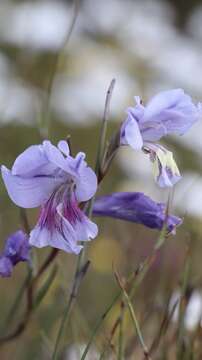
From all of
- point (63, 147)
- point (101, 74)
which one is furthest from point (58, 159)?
point (101, 74)

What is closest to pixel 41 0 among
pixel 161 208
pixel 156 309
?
pixel 156 309

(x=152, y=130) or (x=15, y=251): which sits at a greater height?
(x=152, y=130)

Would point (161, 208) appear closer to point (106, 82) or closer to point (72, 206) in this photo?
point (72, 206)

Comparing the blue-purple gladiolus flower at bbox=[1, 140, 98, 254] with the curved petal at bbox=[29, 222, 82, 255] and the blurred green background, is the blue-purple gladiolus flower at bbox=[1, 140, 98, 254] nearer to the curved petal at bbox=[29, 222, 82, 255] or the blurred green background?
the curved petal at bbox=[29, 222, 82, 255]

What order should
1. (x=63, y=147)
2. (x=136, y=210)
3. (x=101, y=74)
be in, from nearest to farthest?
1. (x=63, y=147)
2. (x=136, y=210)
3. (x=101, y=74)

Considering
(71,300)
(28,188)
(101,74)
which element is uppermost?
(28,188)

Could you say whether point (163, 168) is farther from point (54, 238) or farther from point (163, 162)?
point (54, 238)

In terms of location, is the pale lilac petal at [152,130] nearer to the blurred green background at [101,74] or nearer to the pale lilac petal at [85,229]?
the pale lilac petal at [85,229]
